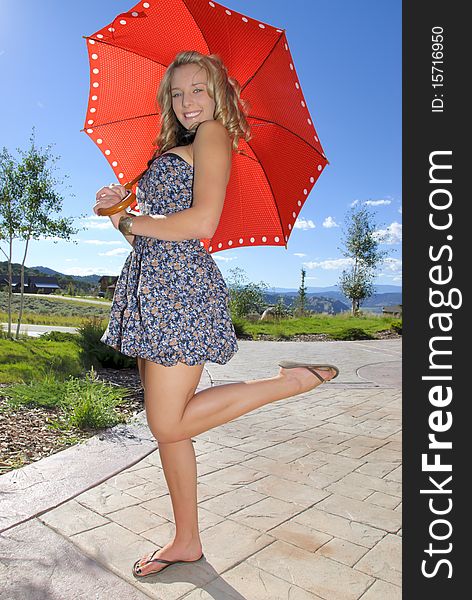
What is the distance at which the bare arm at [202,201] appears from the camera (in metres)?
1.85

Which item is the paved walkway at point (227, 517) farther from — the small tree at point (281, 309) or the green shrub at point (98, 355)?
the small tree at point (281, 309)

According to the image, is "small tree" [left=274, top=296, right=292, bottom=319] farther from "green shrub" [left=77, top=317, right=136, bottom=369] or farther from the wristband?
the wristband

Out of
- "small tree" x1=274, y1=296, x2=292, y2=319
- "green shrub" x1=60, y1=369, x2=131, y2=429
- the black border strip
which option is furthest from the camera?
"small tree" x1=274, y1=296, x2=292, y2=319

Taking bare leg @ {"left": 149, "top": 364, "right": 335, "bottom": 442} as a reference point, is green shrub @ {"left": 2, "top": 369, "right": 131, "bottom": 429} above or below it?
below

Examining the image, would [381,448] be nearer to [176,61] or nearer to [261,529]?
[261,529]

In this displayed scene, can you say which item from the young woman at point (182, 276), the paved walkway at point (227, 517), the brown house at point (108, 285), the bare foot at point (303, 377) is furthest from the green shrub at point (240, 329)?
the young woman at point (182, 276)

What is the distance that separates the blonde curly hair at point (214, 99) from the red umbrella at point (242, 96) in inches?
8.2

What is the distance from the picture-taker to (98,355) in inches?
284

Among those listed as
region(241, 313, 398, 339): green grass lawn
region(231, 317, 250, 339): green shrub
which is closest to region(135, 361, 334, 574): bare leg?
region(231, 317, 250, 339): green shrub

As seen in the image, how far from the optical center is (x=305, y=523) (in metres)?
2.64

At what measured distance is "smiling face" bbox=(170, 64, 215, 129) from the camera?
2053mm

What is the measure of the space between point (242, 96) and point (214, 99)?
32 centimetres

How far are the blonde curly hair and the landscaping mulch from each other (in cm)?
228

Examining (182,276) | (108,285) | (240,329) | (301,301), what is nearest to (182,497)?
(182,276)
